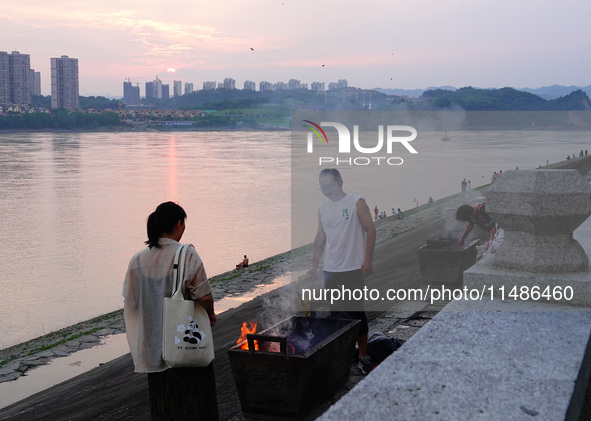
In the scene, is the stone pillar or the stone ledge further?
the stone pillar

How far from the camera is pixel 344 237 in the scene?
554cm

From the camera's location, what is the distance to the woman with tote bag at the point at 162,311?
3.74 meters

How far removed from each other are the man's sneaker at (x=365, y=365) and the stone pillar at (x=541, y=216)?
1990 mm

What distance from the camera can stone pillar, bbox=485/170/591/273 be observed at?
4.00m

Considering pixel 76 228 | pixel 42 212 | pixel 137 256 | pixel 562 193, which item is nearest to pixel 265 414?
pixel 137 256

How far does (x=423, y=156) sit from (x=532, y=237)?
100m

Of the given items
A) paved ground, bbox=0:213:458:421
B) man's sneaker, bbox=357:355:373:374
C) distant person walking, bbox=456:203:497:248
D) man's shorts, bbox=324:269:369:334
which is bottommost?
paved ground, bbox=0:213:458:421

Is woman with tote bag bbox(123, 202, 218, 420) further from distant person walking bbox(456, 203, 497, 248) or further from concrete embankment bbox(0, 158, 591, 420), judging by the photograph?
distant person walking bbox(456, 203, 497, 248)

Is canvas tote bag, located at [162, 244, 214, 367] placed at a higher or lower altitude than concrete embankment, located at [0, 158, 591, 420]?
higher

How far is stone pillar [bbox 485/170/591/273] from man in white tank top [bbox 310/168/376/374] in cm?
146

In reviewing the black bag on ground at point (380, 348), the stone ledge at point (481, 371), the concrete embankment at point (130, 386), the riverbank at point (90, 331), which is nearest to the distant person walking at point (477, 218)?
the concrete embankment at point (130, 386)

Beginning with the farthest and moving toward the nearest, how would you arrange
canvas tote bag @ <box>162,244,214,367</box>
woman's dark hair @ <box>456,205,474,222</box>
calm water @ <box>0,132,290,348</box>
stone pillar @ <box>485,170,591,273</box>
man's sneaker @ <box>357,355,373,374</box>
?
1. calm water @ <box>0,132,290,348</box>
2. woman's dark hair @ <box>456,205,474,222</box>
3. man's sneaker @ <box>357,355,373,374</box>
4. stone pillar @ <box>485,170,591,273</box>
5. canvas tote bag @ <box>162,244,214,367</box>

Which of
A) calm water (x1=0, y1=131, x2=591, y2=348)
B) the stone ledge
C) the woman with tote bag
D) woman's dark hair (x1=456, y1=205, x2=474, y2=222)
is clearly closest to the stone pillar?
the stone ledge

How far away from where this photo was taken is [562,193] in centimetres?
399
